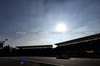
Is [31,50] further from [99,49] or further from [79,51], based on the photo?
[99,49]

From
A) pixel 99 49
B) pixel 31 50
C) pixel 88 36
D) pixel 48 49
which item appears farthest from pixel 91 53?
pixel 31 50

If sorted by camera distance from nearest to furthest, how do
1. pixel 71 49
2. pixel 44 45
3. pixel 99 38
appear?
1. pixel 99 38
2. pixel 71 49
3. pixel 44 45

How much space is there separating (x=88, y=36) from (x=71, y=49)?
12.6 meters

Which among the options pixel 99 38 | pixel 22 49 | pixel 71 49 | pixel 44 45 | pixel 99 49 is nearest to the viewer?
pixel 99 49

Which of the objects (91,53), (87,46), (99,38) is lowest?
(91,53)

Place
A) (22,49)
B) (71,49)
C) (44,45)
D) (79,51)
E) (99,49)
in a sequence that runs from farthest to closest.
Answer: (22,49) → (44,45) → (71,49) → (79,51) → (99,49)

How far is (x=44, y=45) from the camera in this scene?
6569 centimetres

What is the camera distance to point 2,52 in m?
66.0

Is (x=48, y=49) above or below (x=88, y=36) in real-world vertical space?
below

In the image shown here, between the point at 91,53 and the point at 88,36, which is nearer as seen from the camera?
the point at 91,53

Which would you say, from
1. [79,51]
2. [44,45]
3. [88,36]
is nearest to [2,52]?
[44,45]

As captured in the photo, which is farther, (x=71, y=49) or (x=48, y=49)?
(x=48, y=49)

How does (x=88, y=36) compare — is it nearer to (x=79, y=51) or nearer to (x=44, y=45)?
(x=79, y=51)

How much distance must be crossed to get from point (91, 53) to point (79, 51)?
7.29 meters
